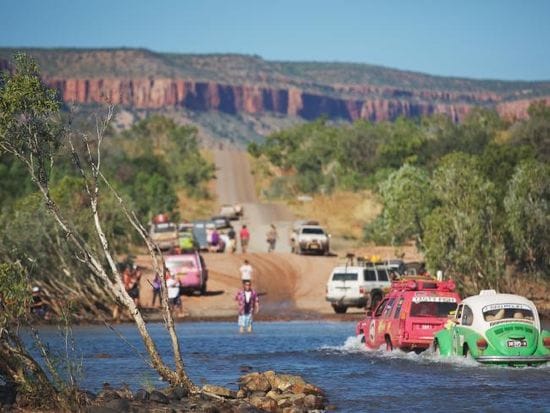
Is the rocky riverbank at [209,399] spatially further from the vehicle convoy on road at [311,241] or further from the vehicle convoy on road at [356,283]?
the vehicle convoy on road at [311,241]

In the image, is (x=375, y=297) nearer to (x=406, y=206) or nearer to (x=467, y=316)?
(x=406, y=206)

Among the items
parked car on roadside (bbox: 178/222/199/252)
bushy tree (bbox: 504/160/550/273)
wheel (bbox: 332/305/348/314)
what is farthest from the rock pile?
parked car on roadside (bbox: 178/222/199/252)

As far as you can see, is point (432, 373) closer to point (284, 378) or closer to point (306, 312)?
point (284, 378)

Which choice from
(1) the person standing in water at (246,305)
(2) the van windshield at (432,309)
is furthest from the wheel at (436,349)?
(1) the person standing in water at (246,305)

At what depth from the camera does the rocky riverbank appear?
2150 cm

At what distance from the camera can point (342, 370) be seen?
30875 millimetres

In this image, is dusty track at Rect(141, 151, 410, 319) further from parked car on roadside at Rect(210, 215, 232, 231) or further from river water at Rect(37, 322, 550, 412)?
river water at Rect(37, 322, 550, 412)

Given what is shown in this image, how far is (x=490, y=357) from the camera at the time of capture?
27.2 m

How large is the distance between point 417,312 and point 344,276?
21.0 metres

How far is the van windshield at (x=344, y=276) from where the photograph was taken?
51688 mm

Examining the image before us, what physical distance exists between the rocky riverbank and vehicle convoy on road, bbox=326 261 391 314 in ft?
83.5

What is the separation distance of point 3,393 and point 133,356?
13.9 metres

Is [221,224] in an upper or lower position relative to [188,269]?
upper

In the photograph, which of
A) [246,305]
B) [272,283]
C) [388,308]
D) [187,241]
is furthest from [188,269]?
[388,308]
